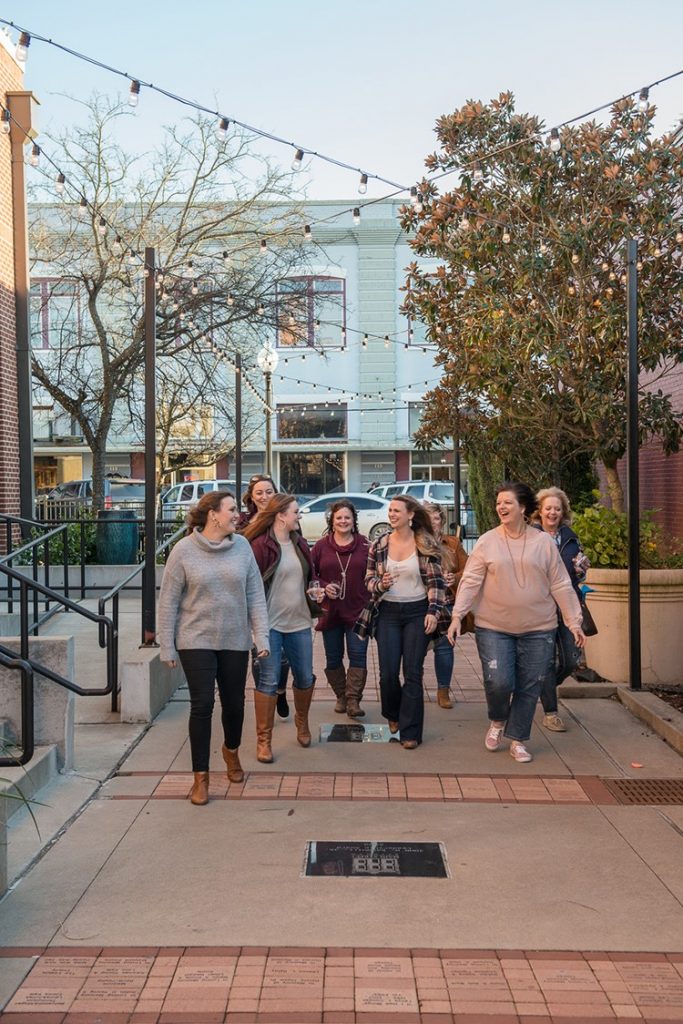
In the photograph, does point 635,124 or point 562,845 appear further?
point 635,124

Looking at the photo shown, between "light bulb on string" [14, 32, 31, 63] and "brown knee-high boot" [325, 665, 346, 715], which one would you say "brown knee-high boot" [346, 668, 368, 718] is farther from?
"light bulb on string" [14, 32, 31, 63]

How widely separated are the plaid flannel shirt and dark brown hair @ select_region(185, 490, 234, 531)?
1.50 m

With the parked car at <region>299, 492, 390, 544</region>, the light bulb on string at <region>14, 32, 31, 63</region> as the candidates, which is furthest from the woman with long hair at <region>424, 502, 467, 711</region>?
the parked car at <region>299, 492, 390, 544</region>

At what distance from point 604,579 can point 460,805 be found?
3.93m

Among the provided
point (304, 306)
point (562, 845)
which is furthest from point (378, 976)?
point (304, 306)

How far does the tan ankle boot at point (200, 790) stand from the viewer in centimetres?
602

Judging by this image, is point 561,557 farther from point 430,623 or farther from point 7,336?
point 7,336

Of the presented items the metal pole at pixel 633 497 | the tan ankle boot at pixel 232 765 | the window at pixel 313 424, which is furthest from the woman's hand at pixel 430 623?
the window at pixel 313 424

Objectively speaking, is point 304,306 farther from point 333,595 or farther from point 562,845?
point 562,845

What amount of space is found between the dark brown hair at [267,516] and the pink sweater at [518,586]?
1.29 metres

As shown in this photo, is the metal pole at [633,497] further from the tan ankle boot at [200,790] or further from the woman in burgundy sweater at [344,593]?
the tan ankle boot at [200,790]

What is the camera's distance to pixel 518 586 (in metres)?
6.91

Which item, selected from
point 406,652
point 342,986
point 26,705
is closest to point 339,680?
point 406,652

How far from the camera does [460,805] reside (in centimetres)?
604
